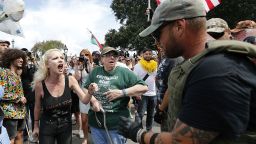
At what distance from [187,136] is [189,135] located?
0.01m

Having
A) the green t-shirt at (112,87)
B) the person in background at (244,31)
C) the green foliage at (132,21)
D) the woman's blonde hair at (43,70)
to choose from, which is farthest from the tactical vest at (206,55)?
the green foliage at (132,21)

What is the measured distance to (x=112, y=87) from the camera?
4.34 m

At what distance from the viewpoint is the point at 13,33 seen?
748 centimetres

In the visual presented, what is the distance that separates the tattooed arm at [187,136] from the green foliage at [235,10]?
28649 millimetres

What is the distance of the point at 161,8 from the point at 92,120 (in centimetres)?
285

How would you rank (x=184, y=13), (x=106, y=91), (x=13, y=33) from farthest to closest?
(x=13, y=33), (x=106, y=91), (x=184, y=13)

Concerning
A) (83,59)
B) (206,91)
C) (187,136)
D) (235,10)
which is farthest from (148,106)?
(235,10)

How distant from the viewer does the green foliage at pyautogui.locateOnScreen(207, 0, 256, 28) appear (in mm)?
29078

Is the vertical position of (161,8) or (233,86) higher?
(161,8)

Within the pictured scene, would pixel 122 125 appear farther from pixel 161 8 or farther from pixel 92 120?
pixel 92 120

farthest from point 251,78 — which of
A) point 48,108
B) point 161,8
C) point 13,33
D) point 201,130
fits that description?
point 13,33

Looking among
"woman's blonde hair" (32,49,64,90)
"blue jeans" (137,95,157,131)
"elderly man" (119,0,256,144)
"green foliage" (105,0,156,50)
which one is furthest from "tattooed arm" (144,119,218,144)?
"green foliage" (105,0,156,50)

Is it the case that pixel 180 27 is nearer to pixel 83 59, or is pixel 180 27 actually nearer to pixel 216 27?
pixel 216 27

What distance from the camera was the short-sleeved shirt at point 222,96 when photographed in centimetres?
140
